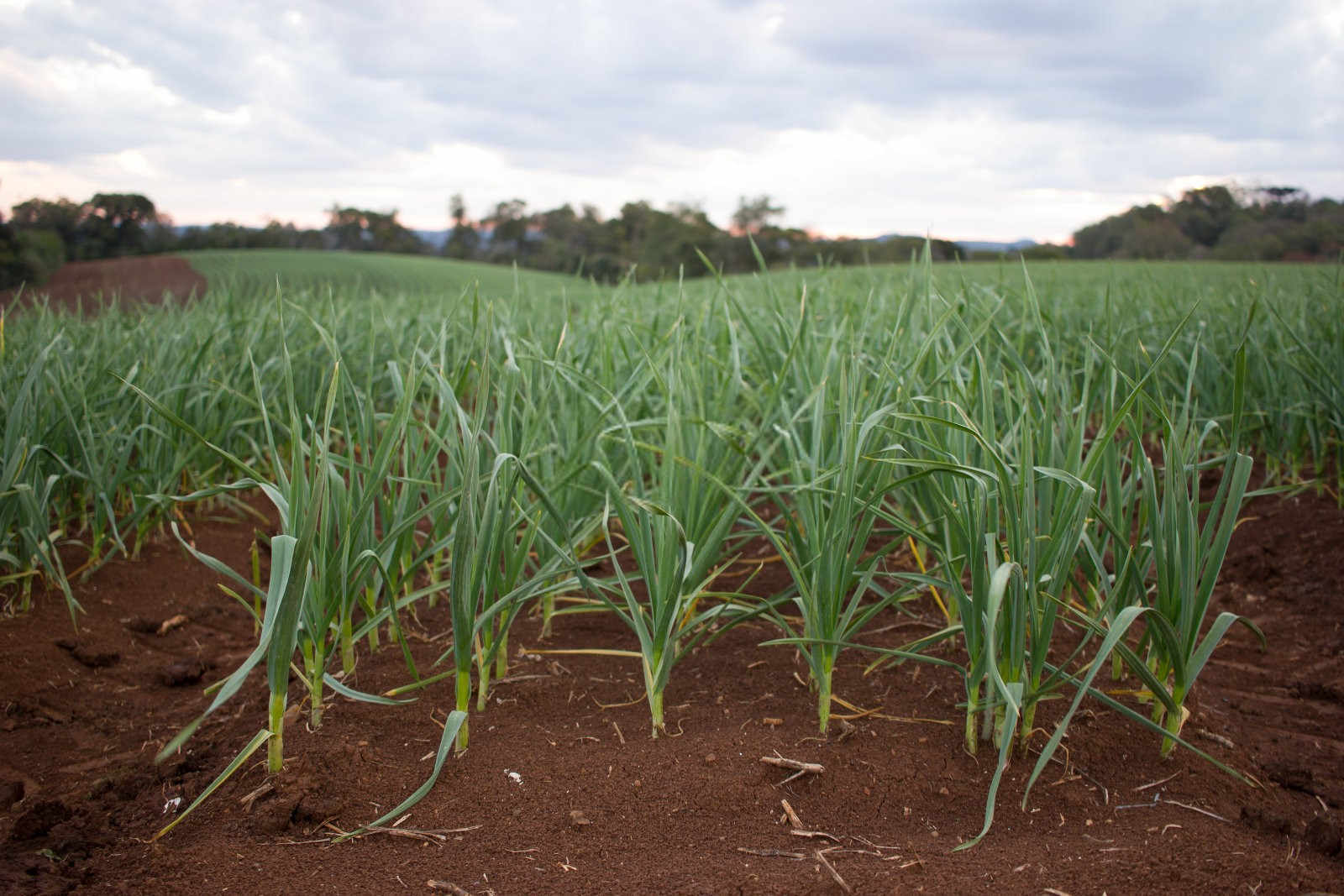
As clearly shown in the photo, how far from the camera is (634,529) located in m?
1.48

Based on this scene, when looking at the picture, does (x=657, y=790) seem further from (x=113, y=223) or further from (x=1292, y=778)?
(x=113, y=223)

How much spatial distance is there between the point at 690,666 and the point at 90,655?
4.83 ft

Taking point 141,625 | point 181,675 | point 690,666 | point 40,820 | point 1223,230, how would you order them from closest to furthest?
point 40,820
point 690,666
point 181,675
point 141,625
point 1223,230

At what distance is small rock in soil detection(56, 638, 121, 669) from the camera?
6.66 ft

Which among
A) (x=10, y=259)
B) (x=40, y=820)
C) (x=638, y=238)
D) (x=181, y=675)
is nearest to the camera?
(x=40, y=820)

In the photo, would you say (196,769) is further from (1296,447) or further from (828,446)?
(1296,447)

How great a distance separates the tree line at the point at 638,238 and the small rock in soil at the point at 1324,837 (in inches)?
65.5

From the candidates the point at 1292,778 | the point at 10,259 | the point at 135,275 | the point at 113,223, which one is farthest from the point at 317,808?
the point at 135,275

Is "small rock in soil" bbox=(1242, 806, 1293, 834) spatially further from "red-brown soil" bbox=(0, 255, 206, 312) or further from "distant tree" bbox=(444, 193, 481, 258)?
"distant tree" bbox=(444, 193, 481, 258)

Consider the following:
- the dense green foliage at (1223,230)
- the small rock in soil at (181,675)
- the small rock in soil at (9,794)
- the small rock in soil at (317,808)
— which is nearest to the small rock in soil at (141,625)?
the small rock in soil at (181,675)

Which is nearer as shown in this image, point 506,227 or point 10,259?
point 10,259

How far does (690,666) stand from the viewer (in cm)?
183

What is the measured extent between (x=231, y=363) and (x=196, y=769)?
176cm

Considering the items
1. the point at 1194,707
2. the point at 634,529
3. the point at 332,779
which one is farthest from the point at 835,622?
the point at 332,779
